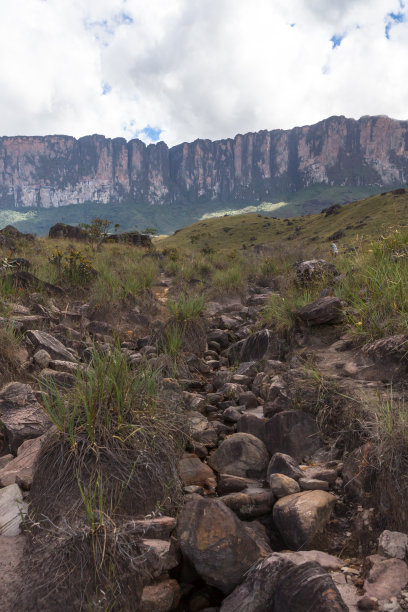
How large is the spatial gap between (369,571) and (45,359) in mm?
3295

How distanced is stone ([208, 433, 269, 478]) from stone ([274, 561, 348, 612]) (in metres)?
1.06

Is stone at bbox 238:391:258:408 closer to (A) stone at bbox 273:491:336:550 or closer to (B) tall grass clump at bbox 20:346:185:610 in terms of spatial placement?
(B) tall grass clump at bbox 20:346:185:610

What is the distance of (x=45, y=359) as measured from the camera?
12.2 ft

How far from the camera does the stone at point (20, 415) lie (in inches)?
104

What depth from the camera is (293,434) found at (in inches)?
111

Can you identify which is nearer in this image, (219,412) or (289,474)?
(289,474)

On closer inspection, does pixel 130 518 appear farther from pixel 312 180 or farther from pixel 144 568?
pixel 312 180

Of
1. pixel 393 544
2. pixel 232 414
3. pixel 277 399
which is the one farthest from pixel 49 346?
pixel 393 544

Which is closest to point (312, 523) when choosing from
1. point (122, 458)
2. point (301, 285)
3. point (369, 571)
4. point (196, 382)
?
point (369, 571)

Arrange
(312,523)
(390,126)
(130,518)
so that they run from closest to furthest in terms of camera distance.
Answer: (130,518) < (312,523) < (390,126)

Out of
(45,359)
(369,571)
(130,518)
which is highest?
(45,359)

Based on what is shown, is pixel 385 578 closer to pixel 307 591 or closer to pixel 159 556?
pixel 307 591

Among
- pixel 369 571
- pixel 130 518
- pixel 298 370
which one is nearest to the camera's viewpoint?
pixel 369 571

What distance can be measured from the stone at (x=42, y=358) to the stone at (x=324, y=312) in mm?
3206
